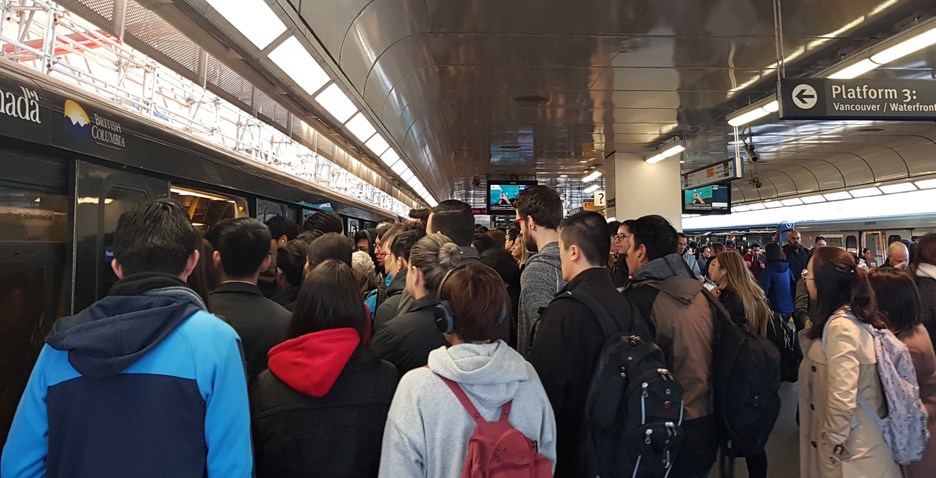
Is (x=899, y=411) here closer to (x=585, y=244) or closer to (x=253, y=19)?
(x=585, y=244)

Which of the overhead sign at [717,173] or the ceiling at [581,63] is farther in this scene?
the overhead sign at [717,173]

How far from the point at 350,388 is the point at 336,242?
1.50 m

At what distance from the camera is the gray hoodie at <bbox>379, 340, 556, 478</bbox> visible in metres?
1.63

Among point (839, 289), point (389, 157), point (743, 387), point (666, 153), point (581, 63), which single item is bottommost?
point (743, 387)

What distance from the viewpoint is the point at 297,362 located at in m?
1.80

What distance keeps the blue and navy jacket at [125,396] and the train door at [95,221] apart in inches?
84.4

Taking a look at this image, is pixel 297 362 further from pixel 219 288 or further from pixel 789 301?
pixel 789 301

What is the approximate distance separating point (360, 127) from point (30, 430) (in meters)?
5.24

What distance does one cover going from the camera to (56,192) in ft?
10.4

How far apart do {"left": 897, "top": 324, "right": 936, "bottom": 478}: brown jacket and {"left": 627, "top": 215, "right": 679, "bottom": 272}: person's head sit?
4.49 ft

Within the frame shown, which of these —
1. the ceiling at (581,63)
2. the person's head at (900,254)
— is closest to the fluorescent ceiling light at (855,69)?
the ceiling at (581,63)

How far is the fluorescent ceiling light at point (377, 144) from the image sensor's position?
7207mm

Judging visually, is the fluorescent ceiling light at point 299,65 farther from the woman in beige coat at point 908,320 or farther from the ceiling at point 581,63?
the woman in beige coat at point 908,320

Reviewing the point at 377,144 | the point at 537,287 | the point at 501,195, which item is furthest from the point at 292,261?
the point at 501,195
